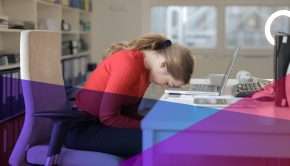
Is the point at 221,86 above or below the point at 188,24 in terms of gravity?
below

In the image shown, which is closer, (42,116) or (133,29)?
(42,116)

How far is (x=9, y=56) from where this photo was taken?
9.26 feet

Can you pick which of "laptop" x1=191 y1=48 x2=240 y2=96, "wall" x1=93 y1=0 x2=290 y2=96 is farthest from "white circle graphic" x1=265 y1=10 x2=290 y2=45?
"wall" x1=93 y1=0 x2=290 y2=96

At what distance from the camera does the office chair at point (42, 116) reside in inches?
68.9

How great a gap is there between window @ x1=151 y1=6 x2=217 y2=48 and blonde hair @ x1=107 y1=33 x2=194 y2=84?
291cm

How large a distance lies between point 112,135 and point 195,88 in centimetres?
85

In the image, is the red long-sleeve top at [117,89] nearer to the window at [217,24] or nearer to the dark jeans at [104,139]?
the dark jeans at [104,139]

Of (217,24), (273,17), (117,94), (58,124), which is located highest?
(217,24)

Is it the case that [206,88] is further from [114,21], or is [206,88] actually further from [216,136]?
[114,21]

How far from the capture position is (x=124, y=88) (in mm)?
1749

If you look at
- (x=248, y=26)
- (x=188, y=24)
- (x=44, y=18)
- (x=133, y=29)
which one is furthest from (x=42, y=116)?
(x=248, y=26)

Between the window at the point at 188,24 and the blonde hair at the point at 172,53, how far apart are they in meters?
2.91

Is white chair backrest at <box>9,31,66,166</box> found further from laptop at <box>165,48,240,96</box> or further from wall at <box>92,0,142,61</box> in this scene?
wall at <box>92,0,142,61</box>

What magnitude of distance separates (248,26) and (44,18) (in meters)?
2.37
